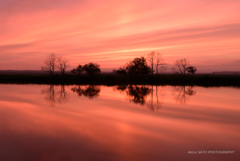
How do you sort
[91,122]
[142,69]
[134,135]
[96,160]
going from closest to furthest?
[96,160], [134,135], [91,122], [142,69]

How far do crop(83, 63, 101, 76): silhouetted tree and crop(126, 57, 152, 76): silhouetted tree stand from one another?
12.2 metres

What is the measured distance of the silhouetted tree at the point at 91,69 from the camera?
6506cm

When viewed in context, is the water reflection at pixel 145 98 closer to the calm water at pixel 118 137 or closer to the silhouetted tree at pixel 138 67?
the calm water at pixel 118 137

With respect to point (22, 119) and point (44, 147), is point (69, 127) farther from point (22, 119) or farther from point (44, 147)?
point (22, 119)

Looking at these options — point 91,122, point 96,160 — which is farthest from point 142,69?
point 96,160

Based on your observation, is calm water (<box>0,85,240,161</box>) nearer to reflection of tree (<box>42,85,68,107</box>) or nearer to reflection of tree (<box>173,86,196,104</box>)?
reflection of tree (<box>42,85,68,107</box>)

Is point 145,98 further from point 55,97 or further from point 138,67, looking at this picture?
point 138,67

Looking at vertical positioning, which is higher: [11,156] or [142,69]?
[142,69]

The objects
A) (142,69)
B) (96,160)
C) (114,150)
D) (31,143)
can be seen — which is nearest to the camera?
(96,160)

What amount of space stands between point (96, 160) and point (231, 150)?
15.8ft

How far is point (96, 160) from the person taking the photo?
5410 millimetres

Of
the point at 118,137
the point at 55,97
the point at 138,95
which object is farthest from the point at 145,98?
the point at 118,137

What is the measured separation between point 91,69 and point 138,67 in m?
18.0

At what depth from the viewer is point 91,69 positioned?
65.1 metres
